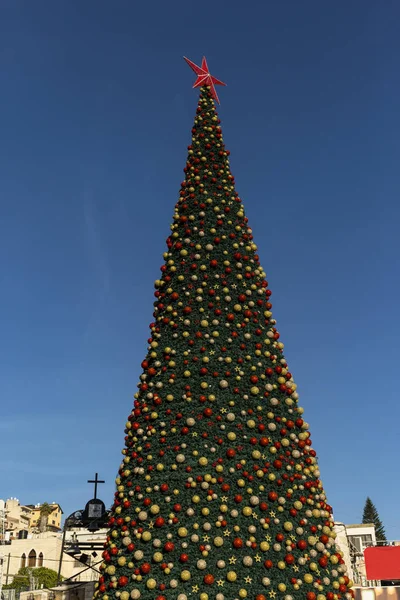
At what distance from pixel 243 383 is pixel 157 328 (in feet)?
5.57

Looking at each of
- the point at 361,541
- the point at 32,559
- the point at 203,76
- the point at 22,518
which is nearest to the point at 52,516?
the point at 22,518

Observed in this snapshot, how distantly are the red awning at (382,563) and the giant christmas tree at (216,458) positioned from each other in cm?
2277

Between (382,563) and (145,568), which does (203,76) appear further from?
(382,563)

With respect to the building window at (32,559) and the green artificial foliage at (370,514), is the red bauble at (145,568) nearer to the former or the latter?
the building window at (32,559)

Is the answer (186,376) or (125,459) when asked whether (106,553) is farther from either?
(186,376)

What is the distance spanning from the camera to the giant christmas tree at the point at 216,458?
584 cm

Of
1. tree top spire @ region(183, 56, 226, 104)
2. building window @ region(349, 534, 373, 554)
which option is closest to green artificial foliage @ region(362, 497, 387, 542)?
building window @ region(349, 534, 373, 554)

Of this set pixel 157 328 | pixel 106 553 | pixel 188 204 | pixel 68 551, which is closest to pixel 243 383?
pixel 157 328

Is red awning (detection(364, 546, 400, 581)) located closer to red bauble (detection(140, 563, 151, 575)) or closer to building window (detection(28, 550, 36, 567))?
red bauble (detection(140, 563, 151, 575))

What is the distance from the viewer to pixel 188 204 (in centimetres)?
870

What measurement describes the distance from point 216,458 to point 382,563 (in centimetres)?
2434

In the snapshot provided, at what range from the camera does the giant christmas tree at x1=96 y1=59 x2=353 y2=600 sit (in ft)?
19.2

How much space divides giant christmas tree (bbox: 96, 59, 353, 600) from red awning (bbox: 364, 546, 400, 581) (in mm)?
22770

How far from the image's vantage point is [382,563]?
25.9 metres
